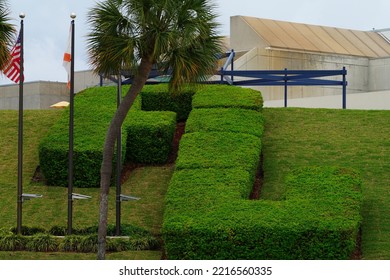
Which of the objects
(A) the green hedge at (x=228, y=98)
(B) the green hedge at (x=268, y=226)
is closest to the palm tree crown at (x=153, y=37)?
(B) the green hedge at (x=268, y=226)

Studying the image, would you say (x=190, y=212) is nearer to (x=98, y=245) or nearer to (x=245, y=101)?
(x=98, y=245)

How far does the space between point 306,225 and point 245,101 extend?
28.2 feet

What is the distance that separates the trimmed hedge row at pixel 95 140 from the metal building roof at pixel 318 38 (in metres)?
10.2

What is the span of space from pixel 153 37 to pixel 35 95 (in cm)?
2880

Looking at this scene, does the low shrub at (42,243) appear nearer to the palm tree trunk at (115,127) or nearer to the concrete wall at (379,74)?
the palm tree trunk at (115,127)

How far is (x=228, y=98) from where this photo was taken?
29.0 m

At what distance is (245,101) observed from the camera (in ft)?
93.9

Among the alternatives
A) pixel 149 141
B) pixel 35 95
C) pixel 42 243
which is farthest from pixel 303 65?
pixel 42 243

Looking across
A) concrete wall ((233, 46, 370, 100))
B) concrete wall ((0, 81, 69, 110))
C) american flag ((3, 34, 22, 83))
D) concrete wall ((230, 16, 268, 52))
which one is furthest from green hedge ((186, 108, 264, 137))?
concrete wall ((0, 81, 69, 110))

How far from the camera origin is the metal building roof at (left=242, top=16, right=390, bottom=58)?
1516 inches

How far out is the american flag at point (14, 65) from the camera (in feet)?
78.3

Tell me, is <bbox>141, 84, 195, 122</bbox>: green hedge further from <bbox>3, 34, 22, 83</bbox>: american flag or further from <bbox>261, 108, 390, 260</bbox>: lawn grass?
<bbox>3, 34, 22, 83</bbox>: american flag

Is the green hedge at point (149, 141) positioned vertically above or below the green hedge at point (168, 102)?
below

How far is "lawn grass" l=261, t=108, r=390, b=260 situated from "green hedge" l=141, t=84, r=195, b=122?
2.34 m
